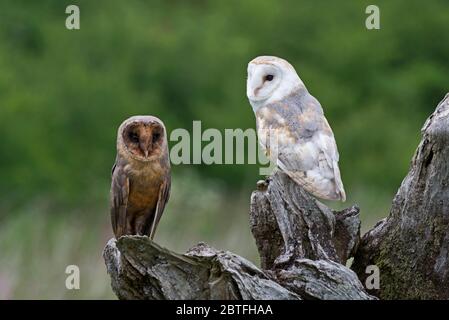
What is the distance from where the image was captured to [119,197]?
20.1ft

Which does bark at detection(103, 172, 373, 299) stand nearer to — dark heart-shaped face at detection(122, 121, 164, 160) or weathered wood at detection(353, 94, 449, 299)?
weathered wood at detection(353, 94, 449, 299)

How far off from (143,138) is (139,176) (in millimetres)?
234

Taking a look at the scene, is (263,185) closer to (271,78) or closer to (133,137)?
(271,78)

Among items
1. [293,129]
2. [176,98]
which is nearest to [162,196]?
[293,129]

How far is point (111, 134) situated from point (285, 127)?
904 cm

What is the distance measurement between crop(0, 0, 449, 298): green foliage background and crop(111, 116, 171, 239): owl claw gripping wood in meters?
3.65

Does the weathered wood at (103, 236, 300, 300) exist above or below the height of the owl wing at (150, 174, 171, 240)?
below

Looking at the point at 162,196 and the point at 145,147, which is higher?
the point at 145,147

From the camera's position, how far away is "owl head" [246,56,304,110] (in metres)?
5.98

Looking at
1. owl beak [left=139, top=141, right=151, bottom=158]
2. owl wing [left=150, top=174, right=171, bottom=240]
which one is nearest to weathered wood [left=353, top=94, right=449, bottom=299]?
owl wing [left=150, top=174, right=171, bottom=240]

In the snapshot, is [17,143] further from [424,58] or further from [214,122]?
[424,58]

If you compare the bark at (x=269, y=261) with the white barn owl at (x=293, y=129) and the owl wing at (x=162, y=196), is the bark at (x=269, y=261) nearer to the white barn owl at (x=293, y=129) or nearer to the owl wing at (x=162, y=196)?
the white barn owl at (x=293, y=129)

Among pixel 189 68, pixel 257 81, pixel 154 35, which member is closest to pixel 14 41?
pixel 154 35

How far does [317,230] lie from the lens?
575cm
